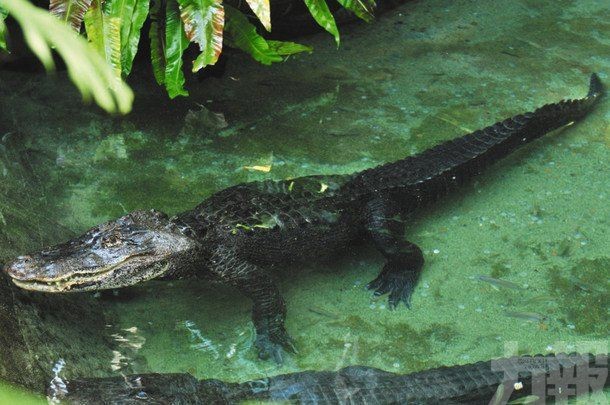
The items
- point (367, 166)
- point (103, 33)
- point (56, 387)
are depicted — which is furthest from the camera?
point (367, 166)

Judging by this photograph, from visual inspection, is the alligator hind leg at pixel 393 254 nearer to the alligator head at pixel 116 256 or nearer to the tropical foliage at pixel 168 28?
the alligator head at pixel 116 256

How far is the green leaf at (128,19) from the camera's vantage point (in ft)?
12.4

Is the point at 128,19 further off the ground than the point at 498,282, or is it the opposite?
the point at 128,19

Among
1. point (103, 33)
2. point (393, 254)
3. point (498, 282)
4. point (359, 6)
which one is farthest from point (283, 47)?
point (498, 282)

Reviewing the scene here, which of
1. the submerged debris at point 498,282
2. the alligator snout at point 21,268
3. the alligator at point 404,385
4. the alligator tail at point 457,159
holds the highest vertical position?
the alligator snout at point 21,268

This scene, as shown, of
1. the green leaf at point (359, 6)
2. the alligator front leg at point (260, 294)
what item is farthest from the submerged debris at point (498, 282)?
the green leaf at point (359, 6)

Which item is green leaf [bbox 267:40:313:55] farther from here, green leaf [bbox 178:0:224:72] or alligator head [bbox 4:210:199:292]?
alligator head [bbox 4:210:199:292]

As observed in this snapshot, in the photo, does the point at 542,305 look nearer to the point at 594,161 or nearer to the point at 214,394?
the point at 594,161

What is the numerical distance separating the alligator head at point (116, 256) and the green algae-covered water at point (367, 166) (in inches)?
9.7

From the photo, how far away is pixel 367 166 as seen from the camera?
175 inches

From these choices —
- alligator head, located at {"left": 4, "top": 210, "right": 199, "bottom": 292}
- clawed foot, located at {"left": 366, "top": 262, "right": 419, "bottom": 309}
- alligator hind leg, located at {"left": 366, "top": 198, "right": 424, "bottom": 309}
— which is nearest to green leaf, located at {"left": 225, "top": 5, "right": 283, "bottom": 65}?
alligator hind leg, located at {"left": 366, "top": 198, "right": 424, "bottom": 309}

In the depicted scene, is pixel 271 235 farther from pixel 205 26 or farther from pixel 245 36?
pixel 245 36

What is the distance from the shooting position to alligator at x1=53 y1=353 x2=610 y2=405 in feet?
9.40

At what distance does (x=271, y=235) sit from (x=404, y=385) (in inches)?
43.1
